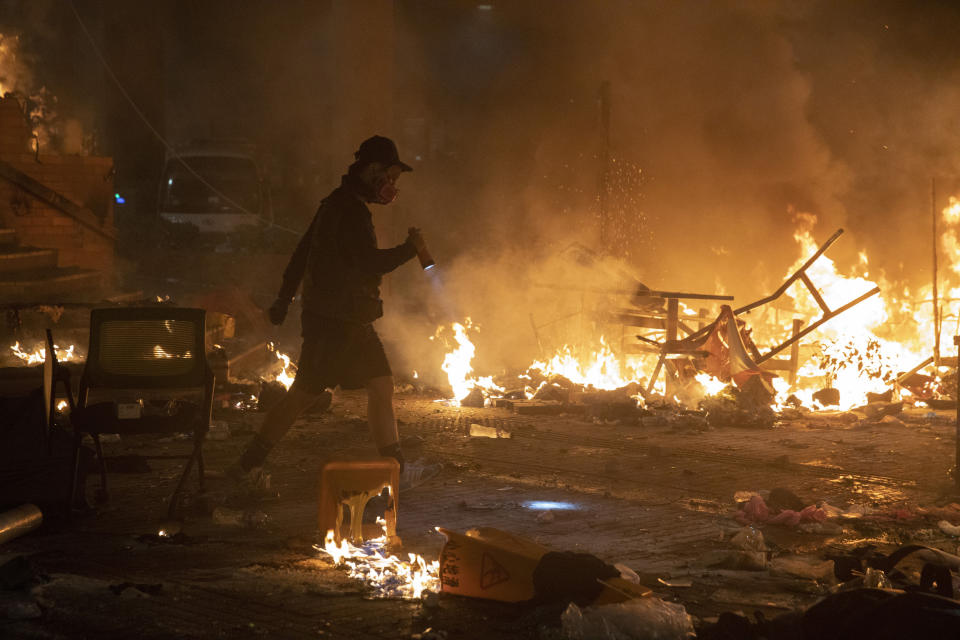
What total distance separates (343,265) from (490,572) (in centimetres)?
239

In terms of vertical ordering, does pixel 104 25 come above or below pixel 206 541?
above

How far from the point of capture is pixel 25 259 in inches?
466

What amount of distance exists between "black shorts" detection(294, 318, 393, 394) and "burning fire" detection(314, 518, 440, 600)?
1205 millimetres

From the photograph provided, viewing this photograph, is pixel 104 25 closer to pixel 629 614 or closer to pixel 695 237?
pixel 695 237

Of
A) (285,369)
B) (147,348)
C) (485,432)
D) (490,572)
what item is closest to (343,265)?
(147,348)

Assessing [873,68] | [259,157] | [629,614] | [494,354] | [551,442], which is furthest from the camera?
[259,157]

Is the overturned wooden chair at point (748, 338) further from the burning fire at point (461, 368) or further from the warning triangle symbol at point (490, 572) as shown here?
the warning triangle symbol at point (490, 572)

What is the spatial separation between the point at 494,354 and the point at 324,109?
12.4 metres

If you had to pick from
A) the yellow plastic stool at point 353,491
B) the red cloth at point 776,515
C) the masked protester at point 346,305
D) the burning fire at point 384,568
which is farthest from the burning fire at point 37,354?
the red cloth at point 776,515

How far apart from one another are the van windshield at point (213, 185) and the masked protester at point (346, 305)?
13455mm

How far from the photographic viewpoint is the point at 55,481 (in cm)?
612

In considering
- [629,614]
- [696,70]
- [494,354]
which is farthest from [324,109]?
[629,614]

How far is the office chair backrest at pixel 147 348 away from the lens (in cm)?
591

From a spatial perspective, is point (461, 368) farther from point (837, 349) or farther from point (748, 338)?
point (837, 349)
